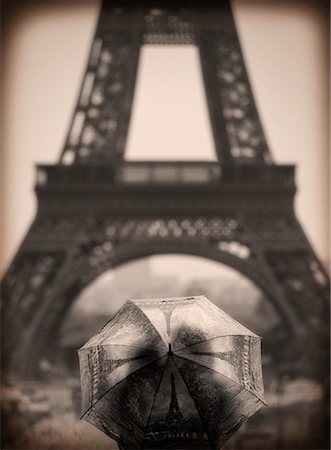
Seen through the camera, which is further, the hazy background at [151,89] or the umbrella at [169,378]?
the hazy background at [151,89]

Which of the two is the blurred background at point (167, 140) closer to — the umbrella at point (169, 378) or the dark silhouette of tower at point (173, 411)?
the umbrella at point (169, 378)

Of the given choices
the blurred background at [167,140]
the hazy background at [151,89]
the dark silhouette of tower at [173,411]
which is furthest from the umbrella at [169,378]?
the hazy background at [151,89]

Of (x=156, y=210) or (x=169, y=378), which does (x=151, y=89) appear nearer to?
(x=156, y=210)

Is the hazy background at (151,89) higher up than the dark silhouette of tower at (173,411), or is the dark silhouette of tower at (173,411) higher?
the dark silhouette of tower at (173,411)

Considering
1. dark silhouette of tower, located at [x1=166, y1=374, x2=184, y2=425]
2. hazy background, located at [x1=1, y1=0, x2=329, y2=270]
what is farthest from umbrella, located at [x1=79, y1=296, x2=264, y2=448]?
hazy background, located at [x1=1, y1=0, x2=329, y2=270]

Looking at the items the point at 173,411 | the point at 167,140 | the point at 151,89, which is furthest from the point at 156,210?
the point at 173,411

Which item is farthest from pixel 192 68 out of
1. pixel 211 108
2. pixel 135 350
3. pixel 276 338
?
pixel 135 350

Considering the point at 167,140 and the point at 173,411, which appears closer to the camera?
the point at 173,411
